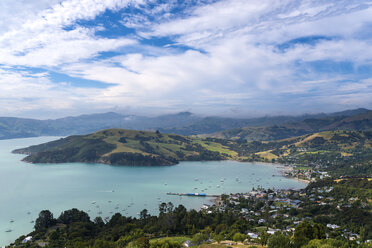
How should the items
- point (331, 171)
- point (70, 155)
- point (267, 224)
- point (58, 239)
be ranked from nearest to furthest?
point (58, 239) → point (267, 224) → point (331, 171) → point (70, 155)

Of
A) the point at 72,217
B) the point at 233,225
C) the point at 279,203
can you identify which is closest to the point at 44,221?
the point at 72,217

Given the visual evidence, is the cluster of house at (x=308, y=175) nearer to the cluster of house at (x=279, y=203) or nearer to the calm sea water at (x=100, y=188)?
the calm sea water at (x=100, y=188)

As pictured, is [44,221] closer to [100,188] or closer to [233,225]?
[233,225]

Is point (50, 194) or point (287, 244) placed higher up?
point (287, 244)

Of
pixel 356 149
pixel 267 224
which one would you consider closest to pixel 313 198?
pixel 267 224

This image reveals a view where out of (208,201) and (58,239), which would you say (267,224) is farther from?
(58,239)

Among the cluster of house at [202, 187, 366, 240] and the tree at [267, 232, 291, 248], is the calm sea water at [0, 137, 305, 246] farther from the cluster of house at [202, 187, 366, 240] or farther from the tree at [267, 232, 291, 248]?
the tree at [267, 232, 291, 248]

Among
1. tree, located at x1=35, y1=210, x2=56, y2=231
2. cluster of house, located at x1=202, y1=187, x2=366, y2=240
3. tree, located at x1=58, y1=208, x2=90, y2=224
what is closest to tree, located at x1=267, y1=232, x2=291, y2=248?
cluster of house, located at x1=202, y1=187, x2=366, y2=240
